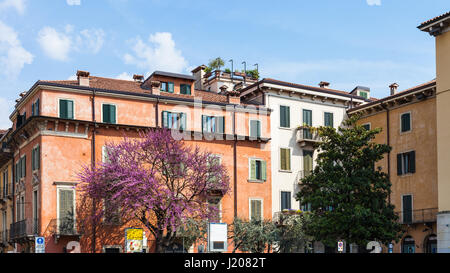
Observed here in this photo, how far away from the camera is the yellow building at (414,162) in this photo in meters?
41.6

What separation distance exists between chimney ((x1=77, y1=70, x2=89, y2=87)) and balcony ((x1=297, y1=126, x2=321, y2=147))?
16.1 meters

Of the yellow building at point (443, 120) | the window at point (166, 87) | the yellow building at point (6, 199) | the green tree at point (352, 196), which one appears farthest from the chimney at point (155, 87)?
the yellow building at point (443, 120)

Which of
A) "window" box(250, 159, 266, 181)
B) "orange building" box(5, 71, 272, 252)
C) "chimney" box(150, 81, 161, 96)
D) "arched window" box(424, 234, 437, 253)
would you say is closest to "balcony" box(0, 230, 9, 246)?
"orange building" box(5, 71, 272, 252)

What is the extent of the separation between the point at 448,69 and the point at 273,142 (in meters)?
13.9

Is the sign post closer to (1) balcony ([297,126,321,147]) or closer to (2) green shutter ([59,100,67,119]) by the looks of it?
(2) green shutter ([59,100,67,119])

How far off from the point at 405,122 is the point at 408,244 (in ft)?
28.7

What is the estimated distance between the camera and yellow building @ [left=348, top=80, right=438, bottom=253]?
41562 mm

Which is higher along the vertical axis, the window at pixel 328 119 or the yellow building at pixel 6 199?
the window at pixel 328 119

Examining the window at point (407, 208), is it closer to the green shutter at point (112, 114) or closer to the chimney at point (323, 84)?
the chimney at point (323, 84)

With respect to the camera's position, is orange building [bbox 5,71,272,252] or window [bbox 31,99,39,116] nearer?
orange building [bbox 5,71,272,252]

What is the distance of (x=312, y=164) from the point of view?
4694 cm

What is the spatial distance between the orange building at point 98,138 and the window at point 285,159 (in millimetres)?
1060
